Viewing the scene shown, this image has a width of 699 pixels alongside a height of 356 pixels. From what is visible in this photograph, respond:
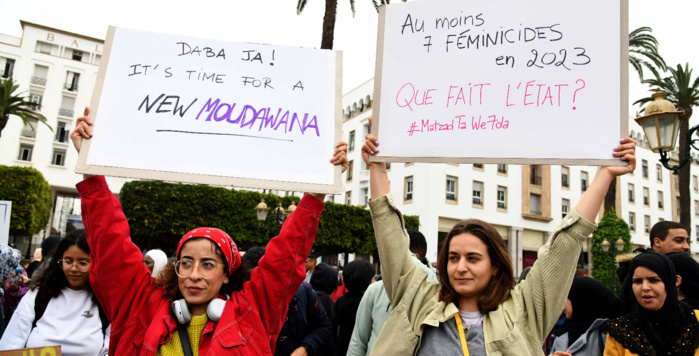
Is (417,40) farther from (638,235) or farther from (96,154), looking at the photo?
(638,235)

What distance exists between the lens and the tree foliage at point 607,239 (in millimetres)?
27719

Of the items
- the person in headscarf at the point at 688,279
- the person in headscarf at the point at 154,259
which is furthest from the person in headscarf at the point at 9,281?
the person in headscarf at the point at 688,279

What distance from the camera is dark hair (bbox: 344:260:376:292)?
4.59 m

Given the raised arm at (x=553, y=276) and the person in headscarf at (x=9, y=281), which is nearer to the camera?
the raised arm at (x=553, y=276)


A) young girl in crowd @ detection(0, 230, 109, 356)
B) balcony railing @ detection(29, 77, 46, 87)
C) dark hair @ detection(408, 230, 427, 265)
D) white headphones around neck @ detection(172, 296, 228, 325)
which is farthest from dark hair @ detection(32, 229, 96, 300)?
balcony railing @ detection(29, 77, 46, 87)

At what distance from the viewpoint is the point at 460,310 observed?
2037mm

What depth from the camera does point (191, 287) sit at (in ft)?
6.92

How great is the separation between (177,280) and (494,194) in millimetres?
35293

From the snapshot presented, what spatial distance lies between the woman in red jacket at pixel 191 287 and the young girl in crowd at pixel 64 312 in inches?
28.5

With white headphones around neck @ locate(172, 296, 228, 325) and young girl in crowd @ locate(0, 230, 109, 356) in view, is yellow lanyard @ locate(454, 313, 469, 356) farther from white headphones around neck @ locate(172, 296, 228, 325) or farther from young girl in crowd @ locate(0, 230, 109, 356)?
young girl in crowd @ locate(0, 230, 109, 356)

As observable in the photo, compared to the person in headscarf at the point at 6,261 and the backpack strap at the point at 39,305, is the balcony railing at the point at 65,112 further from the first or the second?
the backpack strap at the point at 39,305

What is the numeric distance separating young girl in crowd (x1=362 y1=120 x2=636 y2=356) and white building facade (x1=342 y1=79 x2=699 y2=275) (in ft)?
98.5

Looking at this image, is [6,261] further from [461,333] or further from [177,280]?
[461,333]

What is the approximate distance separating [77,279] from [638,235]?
164 feet
